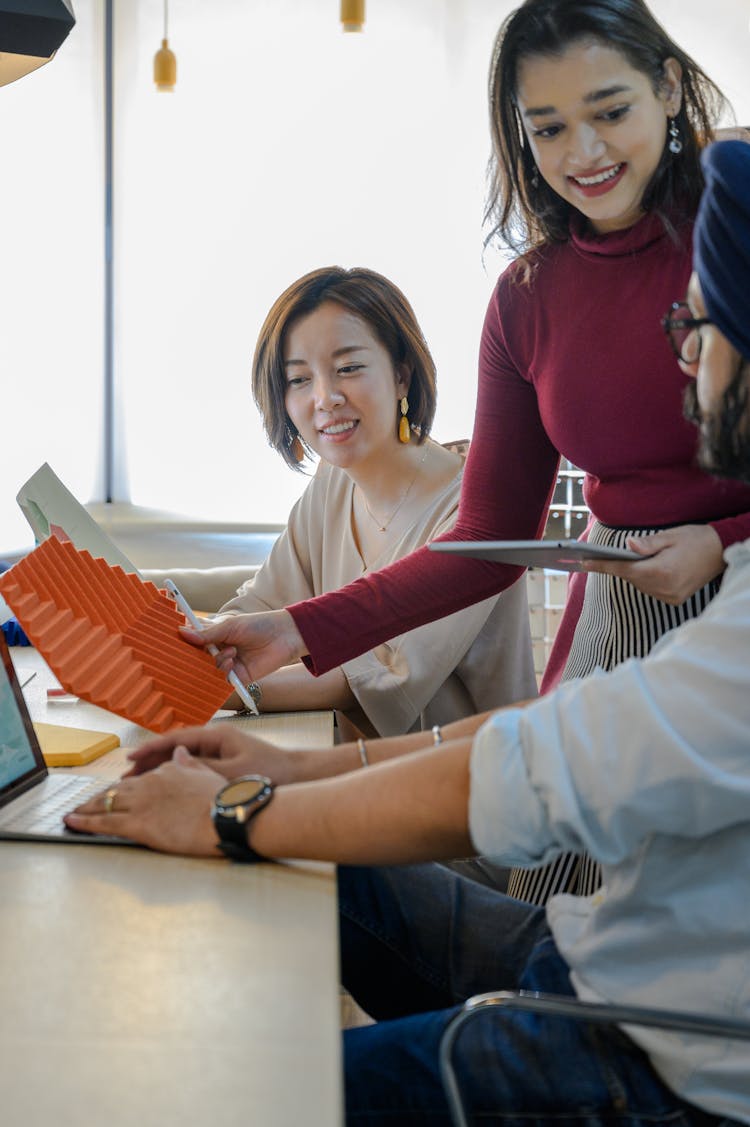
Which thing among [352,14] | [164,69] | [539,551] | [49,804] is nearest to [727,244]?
[539,551]

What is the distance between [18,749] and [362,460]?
44.3 inches

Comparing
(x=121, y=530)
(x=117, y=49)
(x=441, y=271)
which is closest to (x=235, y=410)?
(x=121, y=530)

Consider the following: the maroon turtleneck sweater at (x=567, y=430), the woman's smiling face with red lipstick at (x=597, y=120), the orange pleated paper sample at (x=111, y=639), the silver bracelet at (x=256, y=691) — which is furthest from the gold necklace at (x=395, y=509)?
the woman's smiling face with red lipstick at (x=597, y=120)

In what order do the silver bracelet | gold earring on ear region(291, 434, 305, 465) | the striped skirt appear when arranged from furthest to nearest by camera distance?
gold earring on ear region(291, 434, 305, 465) < the silver bracelet < the striped skirt

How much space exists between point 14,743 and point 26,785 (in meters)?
0.05

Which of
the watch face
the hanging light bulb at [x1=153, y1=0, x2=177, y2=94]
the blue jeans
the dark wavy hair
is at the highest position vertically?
the hanging light bulb at [x1=153, y1=0, x2=177, y2=94]

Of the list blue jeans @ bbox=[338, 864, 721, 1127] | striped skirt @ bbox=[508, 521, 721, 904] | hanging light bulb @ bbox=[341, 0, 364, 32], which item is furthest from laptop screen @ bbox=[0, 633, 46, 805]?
hanging light bulb @ bbox=[341, 0, 364, 32]

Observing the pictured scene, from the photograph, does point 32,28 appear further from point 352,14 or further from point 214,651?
point 352,14

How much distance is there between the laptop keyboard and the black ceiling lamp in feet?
4.02

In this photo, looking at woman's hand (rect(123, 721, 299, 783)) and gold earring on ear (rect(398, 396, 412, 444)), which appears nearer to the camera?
woman's hand (rect(123, 721, 299, 783))

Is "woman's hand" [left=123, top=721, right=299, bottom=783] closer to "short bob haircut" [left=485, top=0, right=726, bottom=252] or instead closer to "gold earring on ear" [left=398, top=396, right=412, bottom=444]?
"short bob haircut" [left=485, top=0, right=726, bottom=252]

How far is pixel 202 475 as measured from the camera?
5012 millimetres

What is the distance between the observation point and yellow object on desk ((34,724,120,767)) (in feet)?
4.58

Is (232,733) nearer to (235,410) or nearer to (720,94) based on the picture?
(720,94)
